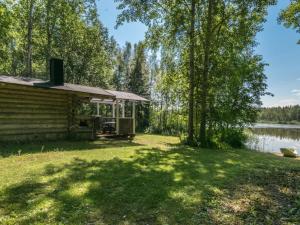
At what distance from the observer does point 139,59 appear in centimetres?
3728

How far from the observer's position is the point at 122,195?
5.13 metres

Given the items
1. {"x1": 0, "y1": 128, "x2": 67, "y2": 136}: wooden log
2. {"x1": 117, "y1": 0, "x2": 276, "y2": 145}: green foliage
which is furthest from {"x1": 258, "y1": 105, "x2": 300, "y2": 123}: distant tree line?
{"x1": 0, "y1": 128, "x2": 67, "y2": 136}: wooden log

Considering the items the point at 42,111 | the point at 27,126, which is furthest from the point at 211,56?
the point at 27,126

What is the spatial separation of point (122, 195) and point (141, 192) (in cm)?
38

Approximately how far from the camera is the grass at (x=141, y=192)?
4.26 m

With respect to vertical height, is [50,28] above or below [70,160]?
above

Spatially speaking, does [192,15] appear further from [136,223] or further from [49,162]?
[136,223]

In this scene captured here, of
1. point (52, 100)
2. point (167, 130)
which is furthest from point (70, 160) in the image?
point (167, 130)

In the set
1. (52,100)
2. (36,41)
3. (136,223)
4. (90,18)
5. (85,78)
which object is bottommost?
(136,223)

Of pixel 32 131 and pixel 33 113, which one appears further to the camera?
pixel 33 113

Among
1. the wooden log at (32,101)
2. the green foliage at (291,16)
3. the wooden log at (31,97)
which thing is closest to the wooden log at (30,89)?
the wooden log at (31,97)

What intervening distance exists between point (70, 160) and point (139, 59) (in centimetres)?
3037

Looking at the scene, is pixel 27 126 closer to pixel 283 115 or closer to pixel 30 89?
pixel 30 89

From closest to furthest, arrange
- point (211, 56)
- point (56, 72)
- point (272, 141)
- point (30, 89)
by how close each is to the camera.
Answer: point (30, 89), point (56, 72), point (211, 56), point (272, 141)
